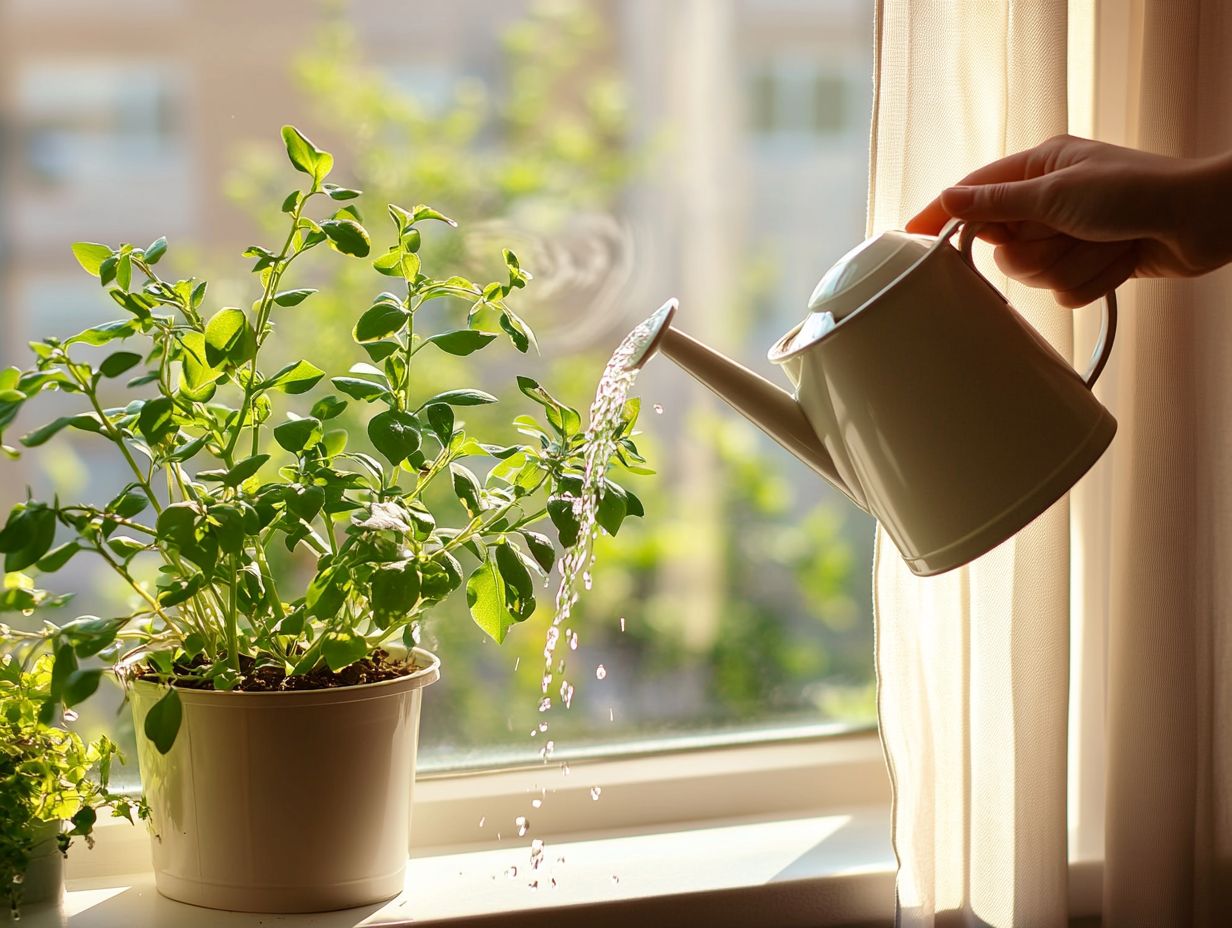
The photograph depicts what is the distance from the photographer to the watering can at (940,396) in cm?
77

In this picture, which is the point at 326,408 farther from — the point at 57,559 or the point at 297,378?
the point at 57,559

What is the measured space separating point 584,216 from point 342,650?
1.87ft

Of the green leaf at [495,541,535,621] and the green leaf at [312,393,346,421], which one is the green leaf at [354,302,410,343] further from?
the green leaf at [495,541,535,621]

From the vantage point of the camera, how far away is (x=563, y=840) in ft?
4.21

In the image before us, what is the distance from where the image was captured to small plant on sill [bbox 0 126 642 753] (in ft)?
2.88

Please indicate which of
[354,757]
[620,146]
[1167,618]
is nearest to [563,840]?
[354,757]

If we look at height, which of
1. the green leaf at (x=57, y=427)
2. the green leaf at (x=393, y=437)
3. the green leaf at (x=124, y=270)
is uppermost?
the green leaf at (x=124, y=270)

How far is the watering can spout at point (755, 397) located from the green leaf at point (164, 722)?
0.44 m

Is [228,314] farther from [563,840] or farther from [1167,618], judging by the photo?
[1167,618]

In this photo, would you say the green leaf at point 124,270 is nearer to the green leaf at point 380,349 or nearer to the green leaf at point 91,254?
→ the green leaf at point 91,254

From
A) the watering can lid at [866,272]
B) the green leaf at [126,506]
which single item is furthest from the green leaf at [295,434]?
the watering can lid at [866,272]

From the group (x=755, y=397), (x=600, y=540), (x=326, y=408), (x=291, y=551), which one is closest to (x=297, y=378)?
(x=326, y=408)

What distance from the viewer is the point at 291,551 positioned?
0.94m

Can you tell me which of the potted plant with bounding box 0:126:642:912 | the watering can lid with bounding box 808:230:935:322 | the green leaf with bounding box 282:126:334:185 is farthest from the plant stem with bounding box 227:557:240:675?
the watering can lid with bounding box 808:230:935:322
